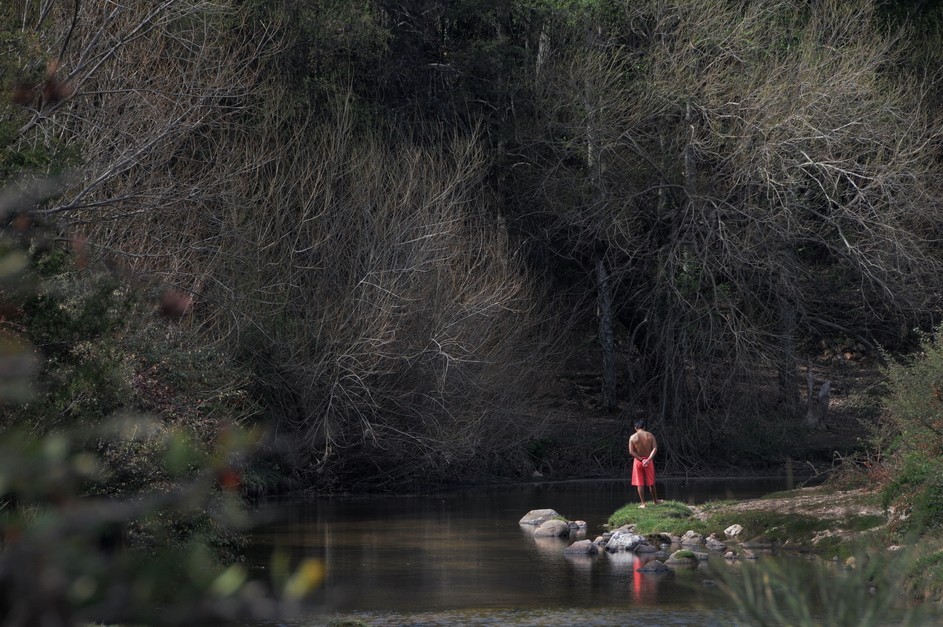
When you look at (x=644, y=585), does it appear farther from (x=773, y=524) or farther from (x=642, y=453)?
(x=642, y=453)

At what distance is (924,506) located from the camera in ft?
53.2

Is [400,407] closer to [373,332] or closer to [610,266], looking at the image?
[373,332]

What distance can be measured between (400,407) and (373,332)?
7.25ft

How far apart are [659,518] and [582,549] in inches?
104

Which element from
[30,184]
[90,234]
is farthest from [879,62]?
[30,184]

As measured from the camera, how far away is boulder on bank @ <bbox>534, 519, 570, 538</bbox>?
22.0 meters

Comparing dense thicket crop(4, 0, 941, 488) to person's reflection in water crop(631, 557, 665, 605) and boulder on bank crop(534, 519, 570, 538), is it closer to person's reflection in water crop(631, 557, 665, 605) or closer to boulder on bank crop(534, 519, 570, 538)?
boulder on bank crop(534, 519, 570, 538)

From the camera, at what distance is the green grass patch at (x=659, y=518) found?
2111 cm

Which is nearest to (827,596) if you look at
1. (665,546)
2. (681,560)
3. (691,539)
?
(681,560)

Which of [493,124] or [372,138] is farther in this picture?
[493,124]

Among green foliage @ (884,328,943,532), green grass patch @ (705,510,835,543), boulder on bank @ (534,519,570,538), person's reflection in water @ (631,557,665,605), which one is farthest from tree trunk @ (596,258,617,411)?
person's reflection in water @ (631,557,665,605)

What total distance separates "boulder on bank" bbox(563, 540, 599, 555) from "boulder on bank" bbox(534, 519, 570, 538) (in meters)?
1.99

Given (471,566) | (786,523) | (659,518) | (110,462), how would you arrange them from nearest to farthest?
(110,462) < (471,566) < (786,523) < (659,518)

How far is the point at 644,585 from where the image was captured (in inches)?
646
